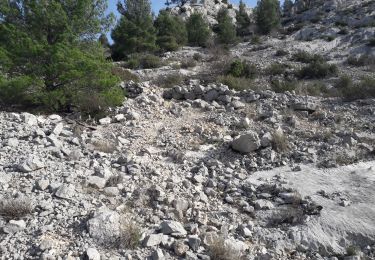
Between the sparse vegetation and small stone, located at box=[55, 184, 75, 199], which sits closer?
the sparse vegetation

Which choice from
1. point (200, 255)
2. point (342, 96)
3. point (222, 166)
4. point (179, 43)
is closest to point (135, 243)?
point (200, 255)

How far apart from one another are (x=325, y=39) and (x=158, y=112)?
25092 mm

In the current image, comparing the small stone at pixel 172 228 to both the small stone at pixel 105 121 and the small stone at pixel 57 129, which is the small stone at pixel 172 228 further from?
the small stone at pixel 105 121

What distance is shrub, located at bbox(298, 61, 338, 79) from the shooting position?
64.0 ft

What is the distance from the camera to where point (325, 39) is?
3244cm

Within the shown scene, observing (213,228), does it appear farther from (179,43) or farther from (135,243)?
(179,43)

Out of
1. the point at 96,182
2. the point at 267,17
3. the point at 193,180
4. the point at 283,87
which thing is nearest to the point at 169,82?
the point at 283,87

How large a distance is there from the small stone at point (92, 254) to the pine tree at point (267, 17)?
3861cm

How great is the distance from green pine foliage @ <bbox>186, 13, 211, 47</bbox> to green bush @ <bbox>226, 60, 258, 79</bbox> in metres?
15.1

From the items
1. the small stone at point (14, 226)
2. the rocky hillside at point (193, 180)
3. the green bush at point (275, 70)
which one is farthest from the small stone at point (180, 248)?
the green bush at point (275, 70)

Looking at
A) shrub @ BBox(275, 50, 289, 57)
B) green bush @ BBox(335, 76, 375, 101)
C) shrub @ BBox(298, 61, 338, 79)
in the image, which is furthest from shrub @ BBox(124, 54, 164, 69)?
green bush @ BBox(335, 76, 375, 101)

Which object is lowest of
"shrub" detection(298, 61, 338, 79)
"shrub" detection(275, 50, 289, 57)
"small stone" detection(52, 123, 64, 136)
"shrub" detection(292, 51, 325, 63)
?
"small stone" detection(52, 123, 64, 136)

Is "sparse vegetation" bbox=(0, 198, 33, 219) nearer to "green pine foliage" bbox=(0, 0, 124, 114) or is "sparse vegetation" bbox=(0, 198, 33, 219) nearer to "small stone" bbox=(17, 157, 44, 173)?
"small stone" bbox=(17, 157, 44, 173)

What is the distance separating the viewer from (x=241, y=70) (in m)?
18.4
